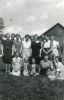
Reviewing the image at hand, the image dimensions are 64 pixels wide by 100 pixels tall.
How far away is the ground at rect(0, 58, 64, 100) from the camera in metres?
14.0

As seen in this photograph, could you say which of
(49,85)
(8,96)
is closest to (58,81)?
(49,85)

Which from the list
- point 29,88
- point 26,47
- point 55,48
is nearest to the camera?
point 29,88

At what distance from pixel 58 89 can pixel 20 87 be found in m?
1.61

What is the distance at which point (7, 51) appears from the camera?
17.4 metres

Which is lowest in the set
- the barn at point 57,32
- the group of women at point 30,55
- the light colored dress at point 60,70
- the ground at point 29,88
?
the ground at point 29,88

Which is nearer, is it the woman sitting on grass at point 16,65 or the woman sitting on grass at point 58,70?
the woman sitting on grass at point 16,65

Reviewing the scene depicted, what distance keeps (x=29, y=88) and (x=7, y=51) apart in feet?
9.98

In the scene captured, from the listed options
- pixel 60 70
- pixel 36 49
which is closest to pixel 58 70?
pixel 60 70

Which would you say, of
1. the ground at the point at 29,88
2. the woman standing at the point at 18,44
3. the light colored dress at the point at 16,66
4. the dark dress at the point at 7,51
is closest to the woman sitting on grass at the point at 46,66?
the ground at the point at 29,88

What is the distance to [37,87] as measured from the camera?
15242 millimetres

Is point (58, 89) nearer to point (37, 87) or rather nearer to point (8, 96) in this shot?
point (37, 87)

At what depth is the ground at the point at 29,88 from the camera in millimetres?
13980

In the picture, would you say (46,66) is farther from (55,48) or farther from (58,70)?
(55,48)

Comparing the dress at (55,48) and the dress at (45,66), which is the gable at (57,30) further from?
the dress at (45,66)
